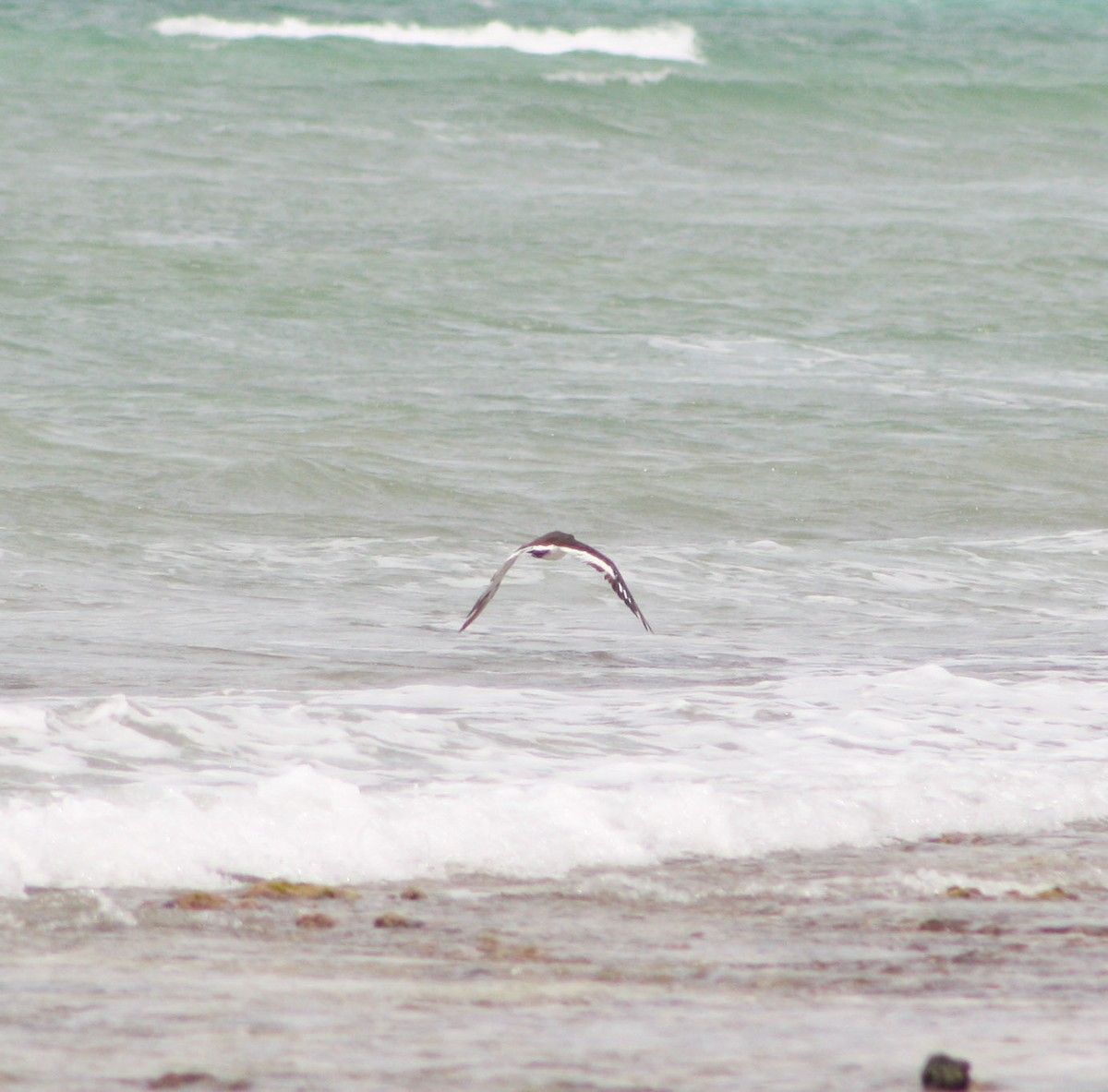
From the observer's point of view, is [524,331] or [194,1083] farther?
[524,331]

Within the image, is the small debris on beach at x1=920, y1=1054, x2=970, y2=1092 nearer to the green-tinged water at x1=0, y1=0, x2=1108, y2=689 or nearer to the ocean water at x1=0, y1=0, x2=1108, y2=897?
the ocean water at x1=0, y1=0, x2=1108, y2=897

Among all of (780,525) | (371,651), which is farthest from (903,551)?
(371,651)

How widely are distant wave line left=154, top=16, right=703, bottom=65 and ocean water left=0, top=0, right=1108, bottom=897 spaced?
171 inches

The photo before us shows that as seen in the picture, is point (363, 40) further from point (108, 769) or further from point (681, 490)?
point (108, 769)

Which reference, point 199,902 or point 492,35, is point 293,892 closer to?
point 199,902

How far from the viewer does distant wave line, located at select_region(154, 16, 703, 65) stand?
41281 millimetres

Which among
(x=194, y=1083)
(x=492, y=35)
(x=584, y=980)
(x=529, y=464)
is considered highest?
(x=492, y=35)

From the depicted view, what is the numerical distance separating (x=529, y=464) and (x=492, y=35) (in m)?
34.3

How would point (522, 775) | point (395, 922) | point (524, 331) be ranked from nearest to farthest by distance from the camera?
point (395, 922) < point (522, 775) < point (524, 331)

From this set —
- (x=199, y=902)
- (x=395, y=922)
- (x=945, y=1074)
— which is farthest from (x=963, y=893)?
(x=199, y=902)

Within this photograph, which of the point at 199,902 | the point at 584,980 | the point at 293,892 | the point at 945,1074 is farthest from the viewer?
the point at 293,892

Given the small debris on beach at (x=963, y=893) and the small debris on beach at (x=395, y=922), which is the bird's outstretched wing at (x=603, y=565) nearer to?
the small debris on beach at (x=963, y=893)

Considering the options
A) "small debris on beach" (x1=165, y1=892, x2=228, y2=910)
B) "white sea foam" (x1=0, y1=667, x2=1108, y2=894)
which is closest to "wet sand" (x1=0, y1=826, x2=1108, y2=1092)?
"small debris on beach" (x1=165, y1=892, x2=228, y2=910)

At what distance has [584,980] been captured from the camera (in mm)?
3664
